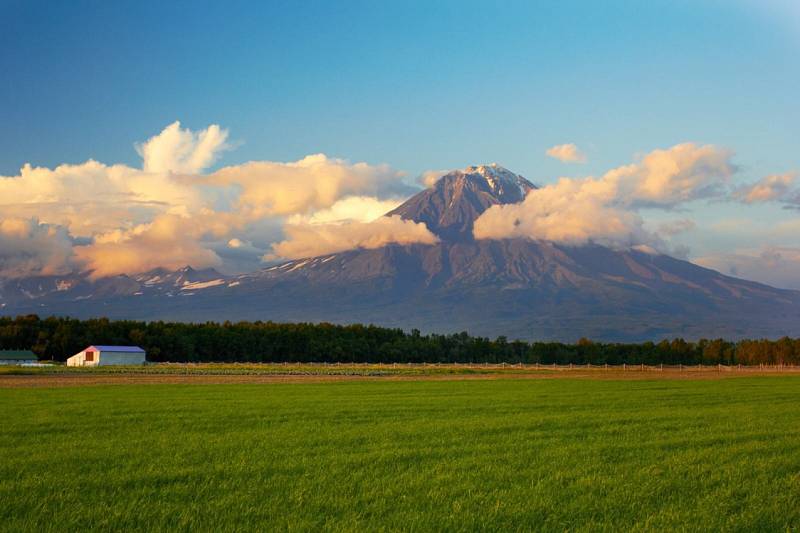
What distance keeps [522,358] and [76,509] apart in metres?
143

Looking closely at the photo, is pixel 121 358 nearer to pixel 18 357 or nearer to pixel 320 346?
pixel 18 357

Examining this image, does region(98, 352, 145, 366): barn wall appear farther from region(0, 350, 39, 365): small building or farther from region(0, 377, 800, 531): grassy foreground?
region(0, 377, 800, 531): grassy foreground

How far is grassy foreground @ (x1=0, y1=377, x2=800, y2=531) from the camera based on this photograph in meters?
11.0

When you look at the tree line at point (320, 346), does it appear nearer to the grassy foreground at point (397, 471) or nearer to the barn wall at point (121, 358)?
the barn wall at point (121, 358)

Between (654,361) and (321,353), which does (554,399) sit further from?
(654,361)

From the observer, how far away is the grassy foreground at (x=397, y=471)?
11.0 m

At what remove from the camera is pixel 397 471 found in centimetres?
1462

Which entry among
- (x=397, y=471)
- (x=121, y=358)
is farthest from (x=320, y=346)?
(x=397, y=471)

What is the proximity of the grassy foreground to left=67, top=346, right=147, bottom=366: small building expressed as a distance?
8981 centimetres

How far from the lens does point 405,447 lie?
1794 cm

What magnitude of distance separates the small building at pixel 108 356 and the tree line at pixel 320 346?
8.04m

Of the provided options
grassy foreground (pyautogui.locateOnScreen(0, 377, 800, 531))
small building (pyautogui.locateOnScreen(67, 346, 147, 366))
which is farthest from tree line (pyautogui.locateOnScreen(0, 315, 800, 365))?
grassy foreground (pyautogui.locateOnScreen(0, 377, 800, 531))

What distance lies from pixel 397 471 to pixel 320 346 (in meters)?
125

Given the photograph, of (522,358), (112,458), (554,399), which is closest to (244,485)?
(112,458)
